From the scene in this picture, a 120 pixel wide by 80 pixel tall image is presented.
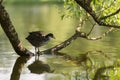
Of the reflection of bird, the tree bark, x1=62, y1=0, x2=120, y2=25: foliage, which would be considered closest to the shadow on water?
the tree bark

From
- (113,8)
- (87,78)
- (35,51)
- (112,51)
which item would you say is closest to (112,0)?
(113,8)

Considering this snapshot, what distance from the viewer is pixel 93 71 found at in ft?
48.9

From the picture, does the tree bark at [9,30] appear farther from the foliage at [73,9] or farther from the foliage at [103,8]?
the foliage at [103,8]

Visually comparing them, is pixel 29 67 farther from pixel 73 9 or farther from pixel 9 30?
pixel 73 9

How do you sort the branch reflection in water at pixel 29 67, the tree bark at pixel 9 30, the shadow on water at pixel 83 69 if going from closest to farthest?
the shadow on water at pixel 83 69, the branch reflection in water at pixel 29 67, the tree bark at pixel 9 30

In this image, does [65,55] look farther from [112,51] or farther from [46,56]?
[112,51]

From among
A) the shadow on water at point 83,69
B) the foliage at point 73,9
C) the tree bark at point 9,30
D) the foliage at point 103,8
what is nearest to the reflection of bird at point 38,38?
the tree bark at point 9,30

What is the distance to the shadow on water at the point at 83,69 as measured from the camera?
13.8 m

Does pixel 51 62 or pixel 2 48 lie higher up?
pixel 51 62

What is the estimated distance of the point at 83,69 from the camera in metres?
15.2

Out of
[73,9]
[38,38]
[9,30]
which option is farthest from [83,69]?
[73,9]

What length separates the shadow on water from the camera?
13828mm

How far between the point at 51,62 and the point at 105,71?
236 centimetres

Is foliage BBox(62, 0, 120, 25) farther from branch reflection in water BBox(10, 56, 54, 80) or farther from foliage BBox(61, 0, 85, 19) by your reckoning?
branch reflection in water BBox(10, 56, 54, 80)
